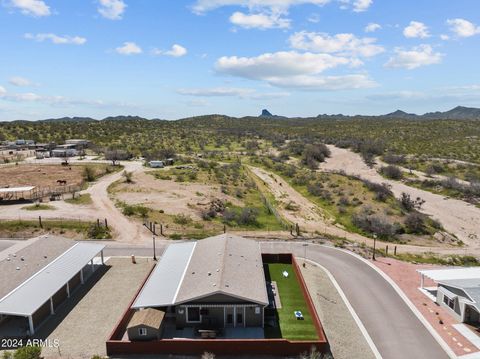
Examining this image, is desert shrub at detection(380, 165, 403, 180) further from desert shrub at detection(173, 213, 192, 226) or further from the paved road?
desert shrub at detection(173, 213, 192, 226)

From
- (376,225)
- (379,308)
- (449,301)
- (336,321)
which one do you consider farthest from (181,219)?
(449,301)

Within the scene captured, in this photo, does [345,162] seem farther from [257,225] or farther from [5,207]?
[5,207]

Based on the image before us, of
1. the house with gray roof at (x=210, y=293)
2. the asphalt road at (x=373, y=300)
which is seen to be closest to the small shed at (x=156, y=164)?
the asphalt road at (x=373, y=300)

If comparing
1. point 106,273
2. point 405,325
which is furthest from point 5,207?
point 405,325

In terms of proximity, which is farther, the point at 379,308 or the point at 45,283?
the point at 379,308

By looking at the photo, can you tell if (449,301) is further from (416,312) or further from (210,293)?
(210,293)

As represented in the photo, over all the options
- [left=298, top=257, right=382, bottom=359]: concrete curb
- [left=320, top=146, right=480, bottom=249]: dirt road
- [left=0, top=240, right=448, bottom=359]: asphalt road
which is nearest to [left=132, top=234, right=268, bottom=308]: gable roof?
[left=298, top=257, right=382, bottom=359]: concrete curb

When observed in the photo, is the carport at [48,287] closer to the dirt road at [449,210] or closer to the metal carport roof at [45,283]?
the metal carport roof at [45,283]

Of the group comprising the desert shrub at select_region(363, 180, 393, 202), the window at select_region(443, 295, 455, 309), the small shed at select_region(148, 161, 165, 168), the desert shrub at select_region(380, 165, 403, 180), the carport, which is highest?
the small shed at select_region(148, 161, 165, 168)
